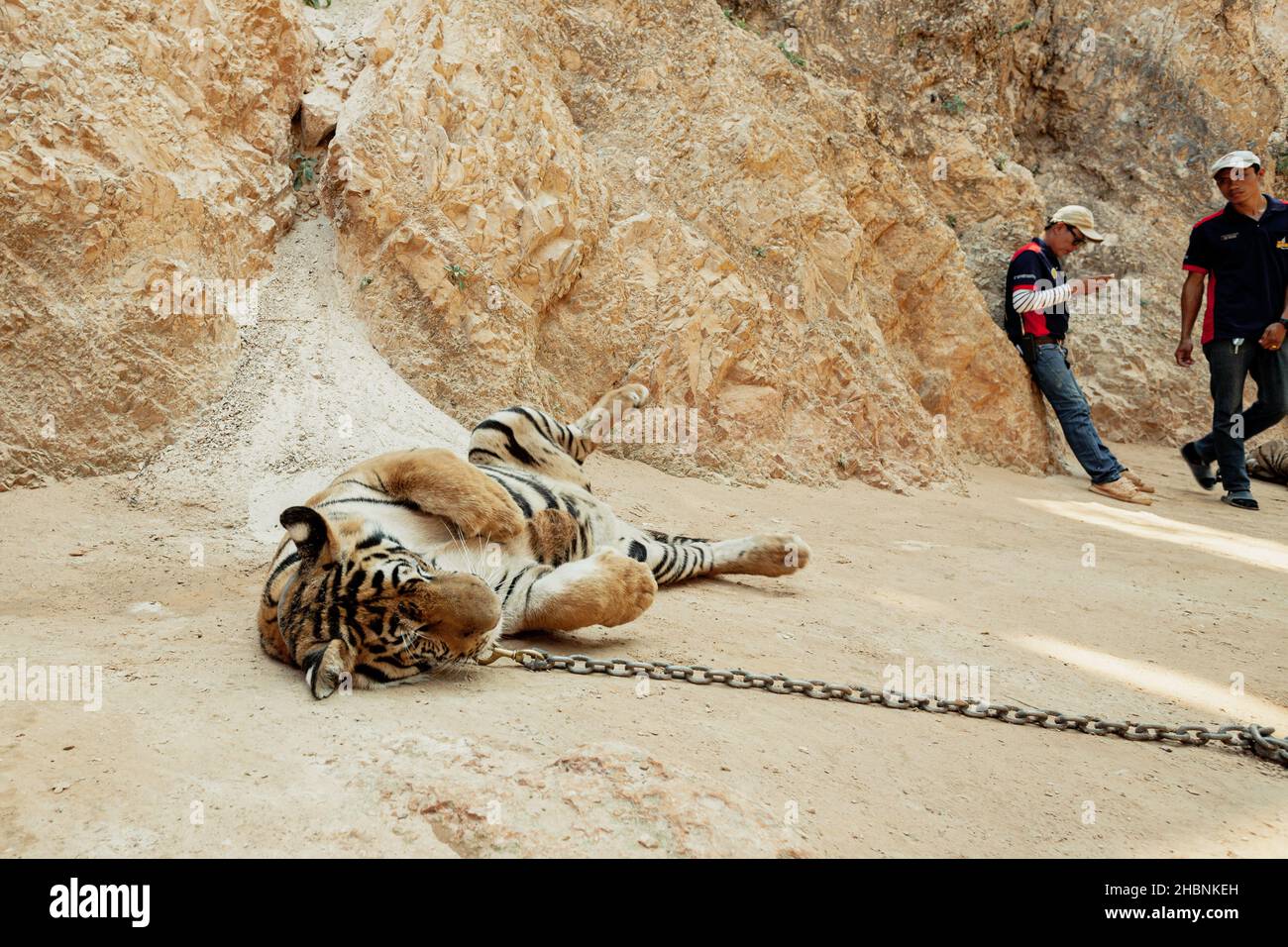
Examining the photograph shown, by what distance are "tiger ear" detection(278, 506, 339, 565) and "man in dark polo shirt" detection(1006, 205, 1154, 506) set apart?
6.92m

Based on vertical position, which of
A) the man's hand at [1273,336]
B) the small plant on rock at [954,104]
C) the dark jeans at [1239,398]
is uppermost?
the small plant on rock at [954,104]

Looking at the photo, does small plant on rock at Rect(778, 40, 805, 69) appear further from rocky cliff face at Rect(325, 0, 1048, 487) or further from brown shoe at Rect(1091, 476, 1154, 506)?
brown shoe at Rect(1091, 476, 1154, 506)

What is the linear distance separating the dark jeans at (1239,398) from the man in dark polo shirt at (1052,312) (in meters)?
0.79

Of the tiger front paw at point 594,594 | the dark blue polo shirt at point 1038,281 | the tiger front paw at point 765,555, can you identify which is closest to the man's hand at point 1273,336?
the dark blue polo shirt at point 1038,281

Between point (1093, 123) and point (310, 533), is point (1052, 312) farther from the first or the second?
point (310, 533)

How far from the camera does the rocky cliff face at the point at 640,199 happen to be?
435cm

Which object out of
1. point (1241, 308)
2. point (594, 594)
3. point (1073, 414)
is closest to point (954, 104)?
point (1241, 308)

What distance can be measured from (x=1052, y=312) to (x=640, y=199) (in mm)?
4027

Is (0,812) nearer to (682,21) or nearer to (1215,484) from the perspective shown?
(682,21)

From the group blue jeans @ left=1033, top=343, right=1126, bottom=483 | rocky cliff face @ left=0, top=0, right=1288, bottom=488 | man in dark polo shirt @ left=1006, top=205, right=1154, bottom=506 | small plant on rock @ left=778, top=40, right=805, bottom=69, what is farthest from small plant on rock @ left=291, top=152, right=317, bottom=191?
blue jeans @ left=1033, top=343, right=1126, bottom=483

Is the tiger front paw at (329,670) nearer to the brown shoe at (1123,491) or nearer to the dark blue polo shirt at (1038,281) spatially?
the brown shoe at (1123,491)

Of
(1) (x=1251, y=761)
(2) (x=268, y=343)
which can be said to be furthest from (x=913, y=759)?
(2) (x=268, y=343)

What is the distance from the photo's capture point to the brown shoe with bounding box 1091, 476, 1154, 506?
7.04 metres

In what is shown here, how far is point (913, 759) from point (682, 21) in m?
7.12
